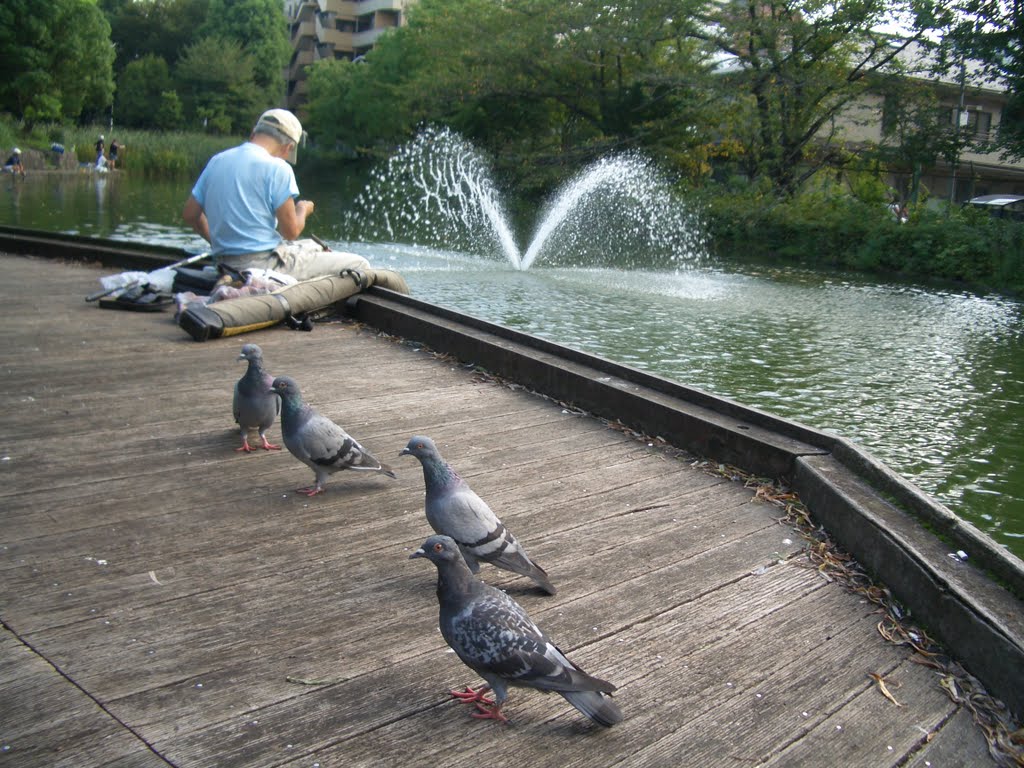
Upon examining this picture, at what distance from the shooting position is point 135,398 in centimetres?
455

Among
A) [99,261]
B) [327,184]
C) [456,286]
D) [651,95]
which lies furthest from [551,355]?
[327,184]

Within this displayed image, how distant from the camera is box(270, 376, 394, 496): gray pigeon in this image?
349 cm

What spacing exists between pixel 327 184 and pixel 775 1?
25787 mm

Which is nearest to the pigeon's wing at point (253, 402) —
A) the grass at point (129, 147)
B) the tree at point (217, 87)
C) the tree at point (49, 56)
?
the grass at point (129, 147)

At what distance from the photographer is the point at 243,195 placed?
20.8 ft

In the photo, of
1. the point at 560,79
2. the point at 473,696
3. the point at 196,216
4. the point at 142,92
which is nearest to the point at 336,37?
the point at 142,92

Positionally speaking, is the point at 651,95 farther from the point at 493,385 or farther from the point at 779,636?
the point at 779,636

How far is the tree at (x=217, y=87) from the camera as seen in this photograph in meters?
67.6

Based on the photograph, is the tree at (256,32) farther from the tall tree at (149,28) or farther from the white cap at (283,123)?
the white cap at (283,123)

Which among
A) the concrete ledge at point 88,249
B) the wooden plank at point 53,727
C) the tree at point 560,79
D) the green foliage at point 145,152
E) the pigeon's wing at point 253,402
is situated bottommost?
the wooden plank at point 53,727

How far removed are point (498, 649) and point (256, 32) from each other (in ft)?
268

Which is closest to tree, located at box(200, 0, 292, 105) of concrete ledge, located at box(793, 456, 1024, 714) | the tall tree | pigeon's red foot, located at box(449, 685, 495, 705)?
the tall tree

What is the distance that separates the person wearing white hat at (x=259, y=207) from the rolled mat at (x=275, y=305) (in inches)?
8.2

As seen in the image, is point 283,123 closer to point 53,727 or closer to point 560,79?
point 53,727
